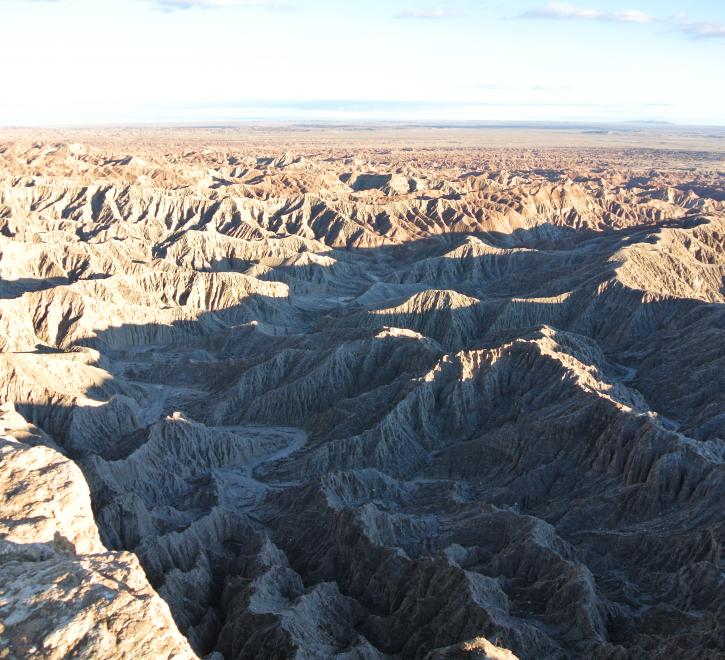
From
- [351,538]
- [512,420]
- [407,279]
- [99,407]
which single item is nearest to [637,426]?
[512,420]

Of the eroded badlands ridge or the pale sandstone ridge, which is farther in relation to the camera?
the eroded badlands ridge

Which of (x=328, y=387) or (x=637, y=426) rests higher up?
(x=637, y=426)

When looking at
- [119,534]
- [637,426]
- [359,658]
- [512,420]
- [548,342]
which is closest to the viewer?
[359,658]

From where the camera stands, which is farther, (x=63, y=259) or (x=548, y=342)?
(x=63, y=259)

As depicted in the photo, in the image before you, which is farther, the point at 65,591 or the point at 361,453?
the point at 361,453

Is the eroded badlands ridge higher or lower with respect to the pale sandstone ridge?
lower

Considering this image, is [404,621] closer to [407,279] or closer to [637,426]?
[637,426]

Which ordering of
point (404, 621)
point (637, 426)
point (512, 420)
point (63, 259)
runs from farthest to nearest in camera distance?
point (63, 259), point (512, 420), point (637, 426), point (404, 621)

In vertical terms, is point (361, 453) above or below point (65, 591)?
below
